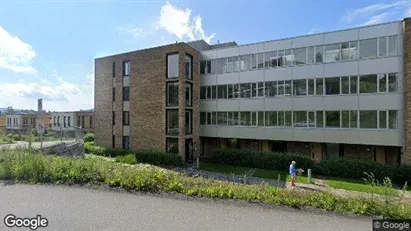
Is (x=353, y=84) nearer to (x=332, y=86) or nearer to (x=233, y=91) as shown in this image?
(x=332, y=86)

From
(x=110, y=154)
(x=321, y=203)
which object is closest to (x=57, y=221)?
(x=321, y=203)

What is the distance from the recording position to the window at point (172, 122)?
75.2 feet

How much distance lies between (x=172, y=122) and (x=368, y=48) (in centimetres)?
1653

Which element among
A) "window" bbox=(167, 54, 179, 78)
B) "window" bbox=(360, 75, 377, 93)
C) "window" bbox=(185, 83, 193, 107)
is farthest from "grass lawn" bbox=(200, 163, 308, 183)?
"window" bbox=(167, 54, 179, 78)

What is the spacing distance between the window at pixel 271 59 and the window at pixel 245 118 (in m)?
4.72

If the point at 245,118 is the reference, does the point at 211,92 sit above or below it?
above

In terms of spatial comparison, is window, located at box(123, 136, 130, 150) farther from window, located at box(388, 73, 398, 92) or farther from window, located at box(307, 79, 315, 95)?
window, located at box(388, 73, 398, 92)

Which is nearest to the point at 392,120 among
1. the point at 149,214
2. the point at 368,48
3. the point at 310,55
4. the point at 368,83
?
the point at 368,83

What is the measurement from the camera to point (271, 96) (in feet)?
74.1

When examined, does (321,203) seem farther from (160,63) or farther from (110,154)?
(110,154)

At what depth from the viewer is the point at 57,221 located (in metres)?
5.26

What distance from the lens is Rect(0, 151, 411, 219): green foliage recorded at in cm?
573

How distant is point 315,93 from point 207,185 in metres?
16.4

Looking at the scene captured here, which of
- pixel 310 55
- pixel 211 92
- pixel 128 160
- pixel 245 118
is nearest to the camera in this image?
pixel 310 55
